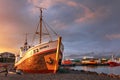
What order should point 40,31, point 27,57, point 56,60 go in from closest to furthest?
1. point 56,60
2. point 27,57
3. point 40,31

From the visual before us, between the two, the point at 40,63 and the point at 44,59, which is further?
the point at 40,63

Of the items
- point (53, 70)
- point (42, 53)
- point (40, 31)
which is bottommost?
point (53, 70)

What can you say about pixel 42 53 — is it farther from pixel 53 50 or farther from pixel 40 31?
pixel 40 31

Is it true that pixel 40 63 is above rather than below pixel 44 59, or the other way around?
below

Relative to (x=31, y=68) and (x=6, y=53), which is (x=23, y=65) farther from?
(x=6, y=53)

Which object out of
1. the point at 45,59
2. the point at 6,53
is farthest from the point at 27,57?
the point at 6,53

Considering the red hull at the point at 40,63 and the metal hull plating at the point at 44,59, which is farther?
the red hull at the point at 40,63

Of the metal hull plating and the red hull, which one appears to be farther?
the red hull

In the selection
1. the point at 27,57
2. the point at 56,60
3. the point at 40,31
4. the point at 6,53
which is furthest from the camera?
the point at 6,53

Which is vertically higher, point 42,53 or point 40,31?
point 40,31

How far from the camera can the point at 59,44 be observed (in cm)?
4447

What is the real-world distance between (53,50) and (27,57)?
7199 millimetres

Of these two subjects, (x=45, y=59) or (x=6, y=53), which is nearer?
(x=45, y=59)

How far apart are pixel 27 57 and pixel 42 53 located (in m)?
5.10
